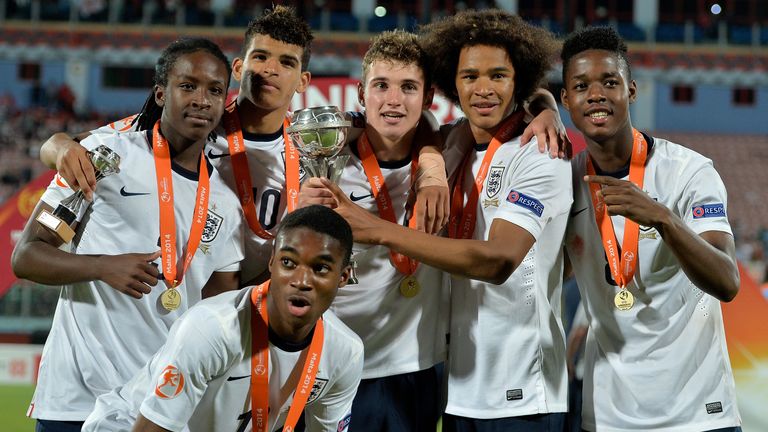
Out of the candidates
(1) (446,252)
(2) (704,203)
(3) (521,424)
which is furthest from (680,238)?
(3) (521,424)

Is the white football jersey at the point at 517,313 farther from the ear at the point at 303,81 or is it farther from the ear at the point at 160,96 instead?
the ear at the point at 160,96

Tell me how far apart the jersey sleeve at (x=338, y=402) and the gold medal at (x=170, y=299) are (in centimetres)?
61

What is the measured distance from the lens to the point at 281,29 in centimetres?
390

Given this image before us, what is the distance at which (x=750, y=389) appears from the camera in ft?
21.4

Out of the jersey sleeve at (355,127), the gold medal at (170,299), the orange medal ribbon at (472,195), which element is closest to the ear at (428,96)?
the jersey sleeve at (355,127)

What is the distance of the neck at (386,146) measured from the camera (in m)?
3.68

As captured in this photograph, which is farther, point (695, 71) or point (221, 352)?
point (695, 71)

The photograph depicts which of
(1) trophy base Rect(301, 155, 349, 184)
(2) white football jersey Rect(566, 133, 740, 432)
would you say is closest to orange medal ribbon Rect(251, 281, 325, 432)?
(1) trophy base Rect(301, 155, 349, 184)

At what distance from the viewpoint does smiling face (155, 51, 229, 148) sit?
338 cm

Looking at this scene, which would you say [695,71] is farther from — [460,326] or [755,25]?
[460,326]

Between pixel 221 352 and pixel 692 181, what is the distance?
70.9 inches

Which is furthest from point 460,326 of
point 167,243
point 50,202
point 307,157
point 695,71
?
point 695,71

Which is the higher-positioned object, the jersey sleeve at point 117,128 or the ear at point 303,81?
the ear at point 303,81

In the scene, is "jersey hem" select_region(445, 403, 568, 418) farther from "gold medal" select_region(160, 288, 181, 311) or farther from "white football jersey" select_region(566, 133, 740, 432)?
"gold medal" select_region(160, 288, 181, 311)
